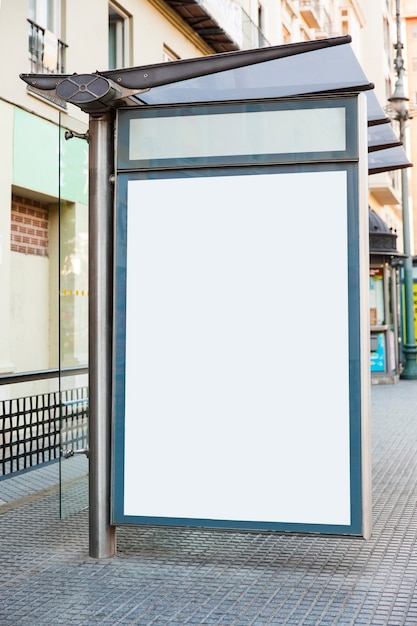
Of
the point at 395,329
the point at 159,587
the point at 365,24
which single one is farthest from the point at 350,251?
the point at 365,24

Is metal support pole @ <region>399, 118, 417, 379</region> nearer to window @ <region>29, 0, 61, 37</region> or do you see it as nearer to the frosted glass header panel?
window @ <region>29, 0, 61, 37</region>

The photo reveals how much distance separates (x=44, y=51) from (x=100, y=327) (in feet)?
25.8

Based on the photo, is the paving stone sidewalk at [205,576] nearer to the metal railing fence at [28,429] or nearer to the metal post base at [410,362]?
the metal railing fence at [28,429]

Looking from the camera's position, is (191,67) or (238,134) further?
(238,134)

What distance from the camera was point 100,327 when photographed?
18.4 ft

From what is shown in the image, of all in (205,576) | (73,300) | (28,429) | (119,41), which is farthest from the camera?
(119,41)

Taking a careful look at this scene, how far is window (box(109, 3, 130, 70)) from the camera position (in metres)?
15.2

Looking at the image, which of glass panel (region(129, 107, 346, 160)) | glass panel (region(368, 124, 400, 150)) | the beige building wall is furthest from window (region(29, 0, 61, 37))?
the beige building wall

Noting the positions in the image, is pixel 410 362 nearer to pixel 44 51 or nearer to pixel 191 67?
pixel 44 51

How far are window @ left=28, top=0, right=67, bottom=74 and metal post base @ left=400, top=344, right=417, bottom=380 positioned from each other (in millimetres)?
13179

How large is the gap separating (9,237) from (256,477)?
6.85m

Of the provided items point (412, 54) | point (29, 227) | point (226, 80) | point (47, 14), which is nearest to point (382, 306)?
point (29, 227)

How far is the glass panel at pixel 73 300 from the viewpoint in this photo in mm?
6258

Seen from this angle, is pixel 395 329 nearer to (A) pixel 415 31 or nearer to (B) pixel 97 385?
(B) pixel 97 385
